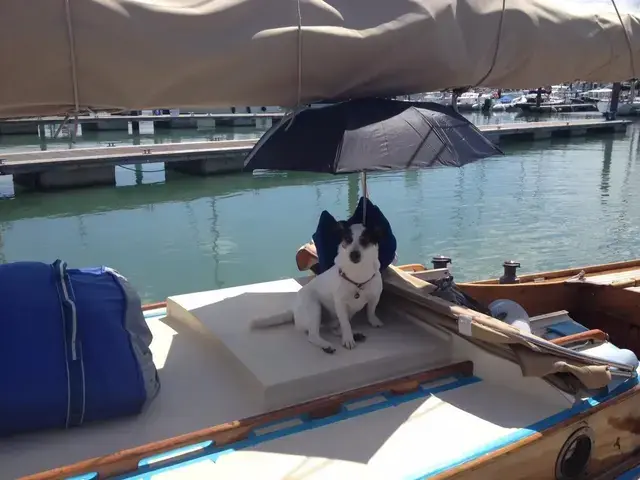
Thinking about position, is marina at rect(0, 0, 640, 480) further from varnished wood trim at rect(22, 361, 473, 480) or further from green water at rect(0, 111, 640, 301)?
green water at rect(0, 111, 640, 301)

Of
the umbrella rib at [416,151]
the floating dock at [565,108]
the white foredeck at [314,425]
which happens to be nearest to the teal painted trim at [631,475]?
the white foredeck at [314,425]

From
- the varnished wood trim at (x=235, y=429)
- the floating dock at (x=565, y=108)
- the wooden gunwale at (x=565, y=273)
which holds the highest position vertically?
the floating dock at (x=565, y=108)

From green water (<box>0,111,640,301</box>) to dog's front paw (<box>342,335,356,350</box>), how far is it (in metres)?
6.11

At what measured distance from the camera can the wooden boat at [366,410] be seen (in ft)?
8.57

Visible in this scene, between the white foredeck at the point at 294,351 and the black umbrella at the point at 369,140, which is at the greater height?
the black umbrella at the point at 369,140

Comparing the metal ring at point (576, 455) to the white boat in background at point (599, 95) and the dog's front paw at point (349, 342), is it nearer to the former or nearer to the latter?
the dog's front paw at point (349, 342)

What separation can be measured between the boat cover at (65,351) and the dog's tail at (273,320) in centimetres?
81

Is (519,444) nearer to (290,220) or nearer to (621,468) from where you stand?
(621,468)

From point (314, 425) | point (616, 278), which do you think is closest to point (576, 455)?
point (314, 425)

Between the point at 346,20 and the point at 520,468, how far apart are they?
242cm

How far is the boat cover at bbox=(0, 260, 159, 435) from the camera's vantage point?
8.39 ft

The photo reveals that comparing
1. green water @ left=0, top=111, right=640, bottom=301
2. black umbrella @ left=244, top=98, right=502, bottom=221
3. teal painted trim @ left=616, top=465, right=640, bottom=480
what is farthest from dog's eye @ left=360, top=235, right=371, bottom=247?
green water @ left=0, top=111, right=640, bottom=301

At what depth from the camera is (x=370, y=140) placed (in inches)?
118

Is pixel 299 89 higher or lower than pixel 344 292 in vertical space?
higher
